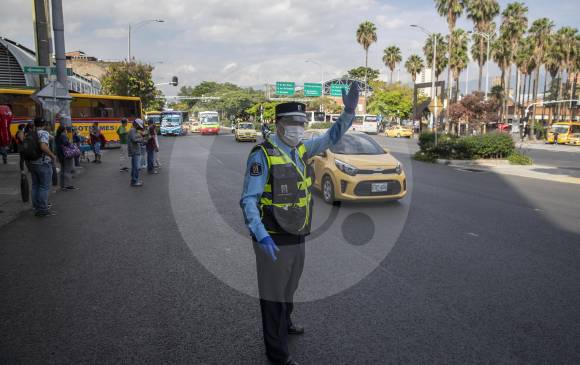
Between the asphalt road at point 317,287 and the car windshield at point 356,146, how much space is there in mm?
1287

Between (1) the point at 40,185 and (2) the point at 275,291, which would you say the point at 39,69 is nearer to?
(1) the point at 40,185

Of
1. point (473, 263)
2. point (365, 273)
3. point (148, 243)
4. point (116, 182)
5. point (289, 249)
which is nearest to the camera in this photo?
point (289, 249)

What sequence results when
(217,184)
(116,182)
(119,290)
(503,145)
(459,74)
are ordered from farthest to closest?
(459,74) → (503,145) → (116,182) → (217,184) → (119,290)

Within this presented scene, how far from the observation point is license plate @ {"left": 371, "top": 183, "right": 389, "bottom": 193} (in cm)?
883

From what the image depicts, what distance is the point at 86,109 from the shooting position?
2645 cm

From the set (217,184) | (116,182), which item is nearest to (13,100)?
(116,182)

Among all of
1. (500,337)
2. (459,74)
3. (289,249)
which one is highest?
(459,74)

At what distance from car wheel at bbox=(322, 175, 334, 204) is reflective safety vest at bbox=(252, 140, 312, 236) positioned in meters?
5.95

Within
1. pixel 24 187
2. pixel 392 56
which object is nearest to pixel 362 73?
pixel 392 56

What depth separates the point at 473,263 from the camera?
548 cm

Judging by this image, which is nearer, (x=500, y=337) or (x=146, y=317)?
(x=500, y=337)

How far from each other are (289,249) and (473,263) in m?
3.28

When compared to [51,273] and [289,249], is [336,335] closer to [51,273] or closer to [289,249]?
[289,249]

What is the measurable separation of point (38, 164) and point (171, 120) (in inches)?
1549
